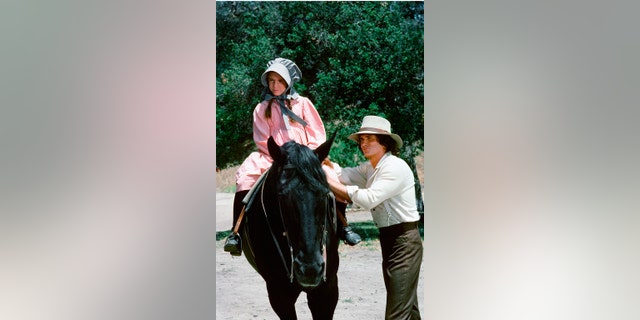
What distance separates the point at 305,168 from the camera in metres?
5.24

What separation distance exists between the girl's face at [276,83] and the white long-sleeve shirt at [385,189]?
2.46ft

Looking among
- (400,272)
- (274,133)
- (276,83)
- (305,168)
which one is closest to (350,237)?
(400,272)

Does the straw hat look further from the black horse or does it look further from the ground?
the ground

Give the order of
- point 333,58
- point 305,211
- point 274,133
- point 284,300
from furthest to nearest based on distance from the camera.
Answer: point 333,58
point 274,133
point 284,300
point 305,211

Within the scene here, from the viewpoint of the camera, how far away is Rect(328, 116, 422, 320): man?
210 inches

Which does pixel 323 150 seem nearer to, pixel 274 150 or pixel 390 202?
pixel 274 150

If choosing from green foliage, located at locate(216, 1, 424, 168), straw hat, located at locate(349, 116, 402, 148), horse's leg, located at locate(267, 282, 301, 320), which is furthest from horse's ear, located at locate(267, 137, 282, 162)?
horse's leg, located at locate(267, 282, 301, 320)

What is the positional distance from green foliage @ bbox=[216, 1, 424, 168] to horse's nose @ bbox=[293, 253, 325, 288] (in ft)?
3.02

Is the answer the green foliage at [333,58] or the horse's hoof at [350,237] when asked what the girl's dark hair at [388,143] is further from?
the horse's hoof at [350,237]

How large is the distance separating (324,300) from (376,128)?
51.1 inches

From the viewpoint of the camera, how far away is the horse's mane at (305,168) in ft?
17.1

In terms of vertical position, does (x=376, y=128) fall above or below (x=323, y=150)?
above
